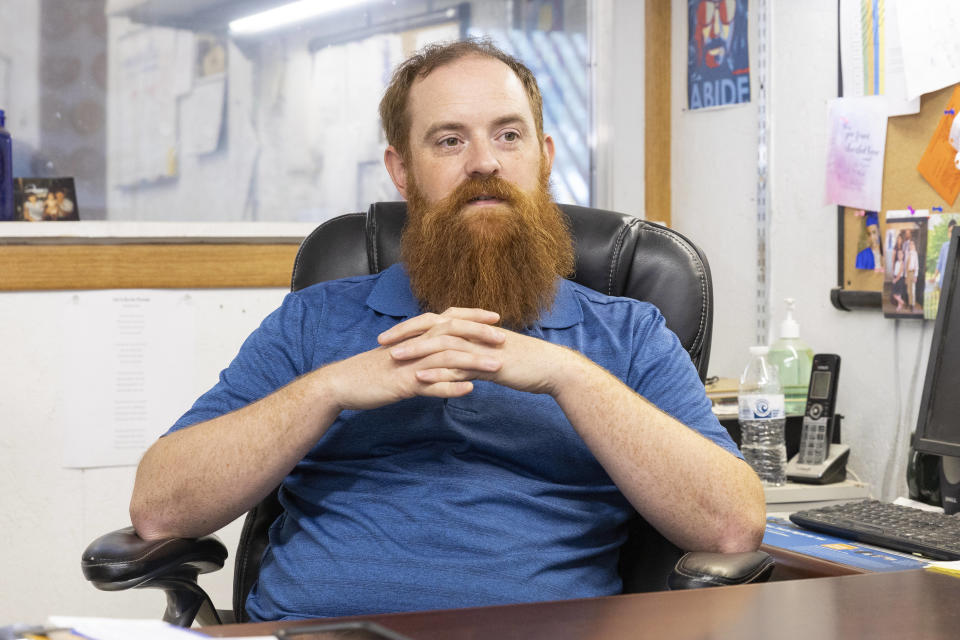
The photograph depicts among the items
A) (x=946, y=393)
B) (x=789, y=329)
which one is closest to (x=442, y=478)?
(x=946, y=393)

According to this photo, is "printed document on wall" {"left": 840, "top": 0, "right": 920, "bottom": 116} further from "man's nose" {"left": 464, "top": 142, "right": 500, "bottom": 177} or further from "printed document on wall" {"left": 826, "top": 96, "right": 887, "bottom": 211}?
"man's nose" {"left": 464, "top": 142, "right": 500, "bottom": 177}

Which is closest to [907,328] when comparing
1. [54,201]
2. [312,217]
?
[312,217]

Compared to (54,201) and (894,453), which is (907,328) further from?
(54,201)

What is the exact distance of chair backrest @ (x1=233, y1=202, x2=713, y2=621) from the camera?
1.44 metres

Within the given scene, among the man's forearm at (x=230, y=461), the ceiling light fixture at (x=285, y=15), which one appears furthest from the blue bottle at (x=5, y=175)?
the man's forearm at (x=230, y=461)

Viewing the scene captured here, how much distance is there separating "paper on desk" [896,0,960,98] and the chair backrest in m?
0.63

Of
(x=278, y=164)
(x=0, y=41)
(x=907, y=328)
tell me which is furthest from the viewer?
(x=278, y=164)

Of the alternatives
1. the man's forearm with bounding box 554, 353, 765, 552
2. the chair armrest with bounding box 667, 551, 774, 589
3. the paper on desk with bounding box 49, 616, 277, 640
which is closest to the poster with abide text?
the man's forearm with bounding box 554, 353, 765, 552

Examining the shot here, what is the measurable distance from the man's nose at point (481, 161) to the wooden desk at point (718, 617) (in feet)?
2.58

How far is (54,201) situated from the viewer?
219cm

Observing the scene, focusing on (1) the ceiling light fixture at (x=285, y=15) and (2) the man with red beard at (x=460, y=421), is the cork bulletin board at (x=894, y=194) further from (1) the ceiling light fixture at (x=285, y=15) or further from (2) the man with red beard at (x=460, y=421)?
(1) the ceiling light fixture at (x=285, y=15)

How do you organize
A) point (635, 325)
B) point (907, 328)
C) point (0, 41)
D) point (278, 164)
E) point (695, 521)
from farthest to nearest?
point (278, 164) < point (0, 41) < point (907, 328) < point (635, 325) < point (695, 521)

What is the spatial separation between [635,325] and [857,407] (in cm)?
81

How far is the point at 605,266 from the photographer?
1612 millimetres
